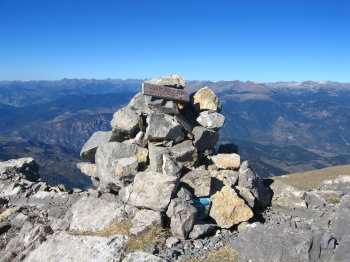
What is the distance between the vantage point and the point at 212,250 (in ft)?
49.6

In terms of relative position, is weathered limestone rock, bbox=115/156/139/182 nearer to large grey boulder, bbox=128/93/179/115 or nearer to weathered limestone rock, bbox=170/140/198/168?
weathered limestone rock, bbox=170/140/198/168

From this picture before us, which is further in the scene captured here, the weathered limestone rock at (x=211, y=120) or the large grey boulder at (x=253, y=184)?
the weathered limestone rock at (x=211, y=120)

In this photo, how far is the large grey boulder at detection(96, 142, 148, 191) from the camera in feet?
69.7

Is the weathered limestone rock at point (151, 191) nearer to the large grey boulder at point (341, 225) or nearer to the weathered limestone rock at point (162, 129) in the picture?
the weathered limestone rock at point (162, 129)

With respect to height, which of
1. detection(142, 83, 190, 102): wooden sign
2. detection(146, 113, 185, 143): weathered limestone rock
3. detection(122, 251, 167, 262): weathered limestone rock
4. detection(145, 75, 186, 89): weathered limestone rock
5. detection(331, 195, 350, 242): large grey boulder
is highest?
detection(145, 75, 186, 89): weathered limestone rock

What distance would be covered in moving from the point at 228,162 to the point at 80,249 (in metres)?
11.3

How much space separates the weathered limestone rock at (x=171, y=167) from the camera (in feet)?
62.6

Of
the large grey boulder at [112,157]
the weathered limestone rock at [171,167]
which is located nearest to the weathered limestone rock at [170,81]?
the large grey boulder at [112,157]

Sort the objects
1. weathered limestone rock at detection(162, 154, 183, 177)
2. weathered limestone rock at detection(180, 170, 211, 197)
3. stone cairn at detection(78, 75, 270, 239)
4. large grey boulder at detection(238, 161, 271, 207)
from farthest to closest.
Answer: large grey boulder at detection(238, 161, 271, 207) < weathered limestone rock at detection(162, 154, 183, 177) < weathered limestone rock at detection(180, 170, 211, 197) < stone cairn at detection(78, 75, 270, 239)

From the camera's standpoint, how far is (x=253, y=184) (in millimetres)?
21266

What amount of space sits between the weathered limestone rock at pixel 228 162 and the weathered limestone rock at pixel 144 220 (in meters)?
6.97

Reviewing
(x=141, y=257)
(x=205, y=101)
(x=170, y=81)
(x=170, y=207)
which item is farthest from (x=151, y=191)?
(x=170, y=81)

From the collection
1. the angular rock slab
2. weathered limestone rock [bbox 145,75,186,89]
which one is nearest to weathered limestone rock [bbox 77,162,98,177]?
weathered limestone rock [bbox 145,75,186,89]

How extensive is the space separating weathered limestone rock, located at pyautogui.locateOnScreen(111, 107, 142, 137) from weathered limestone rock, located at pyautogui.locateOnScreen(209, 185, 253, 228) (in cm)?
769
